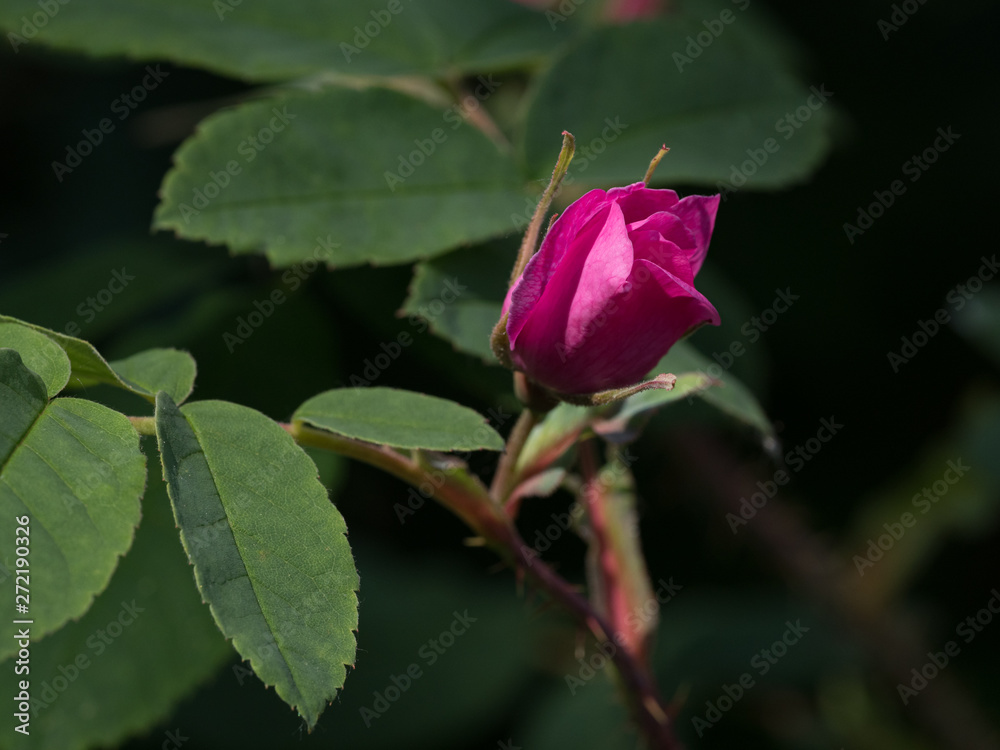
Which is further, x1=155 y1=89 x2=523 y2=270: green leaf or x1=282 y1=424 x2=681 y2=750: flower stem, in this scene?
x1=155 y1=89 x2=523 y2=270: green leaf

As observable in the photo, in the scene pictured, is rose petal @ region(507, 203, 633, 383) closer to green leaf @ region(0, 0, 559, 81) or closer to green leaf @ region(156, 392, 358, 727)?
green leaf @ region(156, 392, 358, 727)

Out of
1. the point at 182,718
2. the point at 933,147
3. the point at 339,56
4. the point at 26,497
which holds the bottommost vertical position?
the point at 182,718

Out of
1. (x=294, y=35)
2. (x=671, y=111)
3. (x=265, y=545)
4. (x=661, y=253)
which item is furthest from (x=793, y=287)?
(x=265, y=545)

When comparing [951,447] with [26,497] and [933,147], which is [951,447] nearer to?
[933,147]

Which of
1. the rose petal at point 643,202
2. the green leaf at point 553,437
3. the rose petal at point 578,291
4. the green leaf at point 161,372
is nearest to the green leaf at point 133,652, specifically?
the green leaf at point 161,372

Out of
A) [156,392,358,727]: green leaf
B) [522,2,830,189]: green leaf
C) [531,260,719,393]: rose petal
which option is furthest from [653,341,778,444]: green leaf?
[156,392,358,727]: green leaf

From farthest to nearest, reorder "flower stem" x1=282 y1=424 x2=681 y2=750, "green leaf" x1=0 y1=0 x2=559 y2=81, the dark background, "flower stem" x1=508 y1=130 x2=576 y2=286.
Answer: the dark background < "green leaf" x1=0 y1=0 x2=559 y2=81 < "flower stem" x1=282 y1=424 x2=681 y2=750 < "flower stem" x1=508 y1=130 x2=576 y2=286

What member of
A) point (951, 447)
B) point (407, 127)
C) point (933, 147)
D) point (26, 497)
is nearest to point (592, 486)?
point (407, 127)
